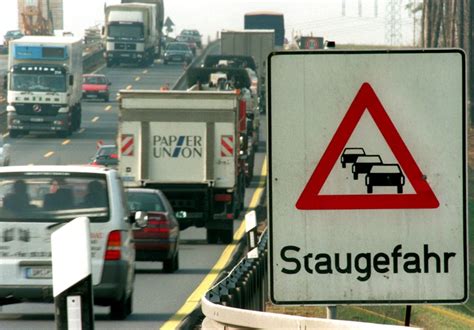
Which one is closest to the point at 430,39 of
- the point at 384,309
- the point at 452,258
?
the point at 384,309

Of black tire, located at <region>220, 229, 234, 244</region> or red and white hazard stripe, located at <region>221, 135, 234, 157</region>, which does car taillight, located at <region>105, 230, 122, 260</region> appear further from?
red and white hazard stripe, located at <region>221, 135, 234, 157</region>

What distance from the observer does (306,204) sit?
5984 millimetres

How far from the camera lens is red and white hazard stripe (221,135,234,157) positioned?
114ft

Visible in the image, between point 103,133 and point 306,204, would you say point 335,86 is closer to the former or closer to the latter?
point 306,204

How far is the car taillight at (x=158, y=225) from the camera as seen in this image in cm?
2758

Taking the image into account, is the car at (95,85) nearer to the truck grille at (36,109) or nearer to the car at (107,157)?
the truck grille at (36,109)

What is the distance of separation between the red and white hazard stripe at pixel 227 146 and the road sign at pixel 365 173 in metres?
28.8

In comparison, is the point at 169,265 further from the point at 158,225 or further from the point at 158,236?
the point at 158,225

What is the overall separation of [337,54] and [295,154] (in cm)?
39

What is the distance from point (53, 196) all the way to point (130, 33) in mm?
88143

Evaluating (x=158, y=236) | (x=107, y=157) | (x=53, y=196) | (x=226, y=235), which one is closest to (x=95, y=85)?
(x=107, y=157)

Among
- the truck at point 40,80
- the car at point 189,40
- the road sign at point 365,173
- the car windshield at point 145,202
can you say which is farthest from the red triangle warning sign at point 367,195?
the car at point 189,40

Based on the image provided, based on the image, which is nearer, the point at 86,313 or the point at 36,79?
the point at 86,313

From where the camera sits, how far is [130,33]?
106 meters
